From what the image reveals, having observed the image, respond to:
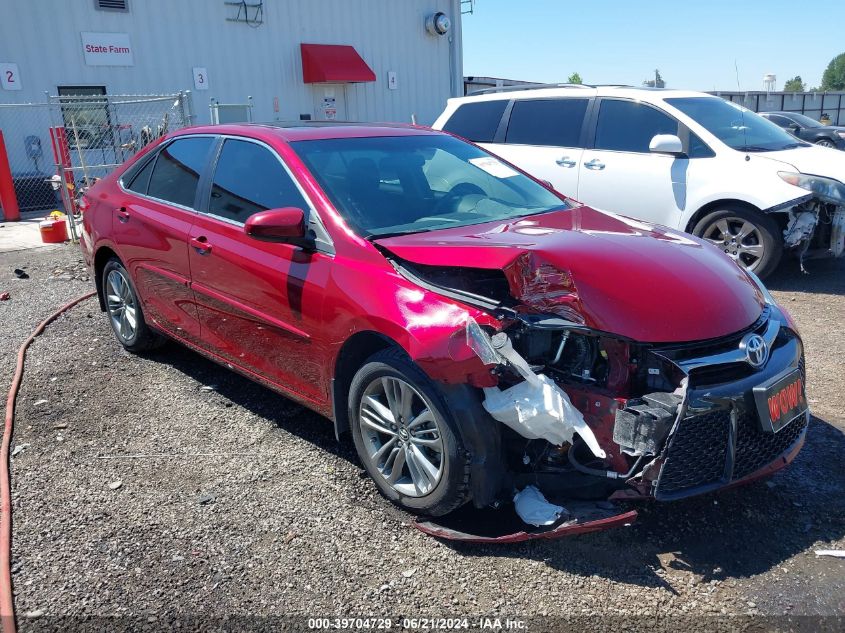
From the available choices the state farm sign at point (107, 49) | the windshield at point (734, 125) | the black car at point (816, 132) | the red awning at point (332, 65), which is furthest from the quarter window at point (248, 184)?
the black car at point (816, 132)

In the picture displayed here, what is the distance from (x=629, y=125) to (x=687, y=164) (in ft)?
2.46

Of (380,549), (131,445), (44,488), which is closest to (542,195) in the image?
(380,549)

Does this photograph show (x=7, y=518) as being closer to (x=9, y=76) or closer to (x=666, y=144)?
(x=666, y=144)

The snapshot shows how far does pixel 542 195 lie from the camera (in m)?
4.24

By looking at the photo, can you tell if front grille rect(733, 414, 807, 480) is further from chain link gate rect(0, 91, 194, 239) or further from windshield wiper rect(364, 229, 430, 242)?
chain link gate rect(0, 91, 194, 239)

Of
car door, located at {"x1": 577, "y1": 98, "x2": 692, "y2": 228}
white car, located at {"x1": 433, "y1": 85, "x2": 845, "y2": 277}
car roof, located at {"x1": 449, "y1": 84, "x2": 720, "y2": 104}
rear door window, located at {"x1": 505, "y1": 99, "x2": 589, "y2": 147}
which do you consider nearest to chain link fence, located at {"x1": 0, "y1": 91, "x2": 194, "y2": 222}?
car roof, located at {"x1": 449, "y1": 84, "x2": 720, "y2": 104}

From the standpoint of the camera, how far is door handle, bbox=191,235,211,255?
401 centimetres

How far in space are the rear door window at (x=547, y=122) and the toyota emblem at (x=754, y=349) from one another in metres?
4.99

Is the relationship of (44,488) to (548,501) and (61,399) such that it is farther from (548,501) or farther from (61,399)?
(548,501)

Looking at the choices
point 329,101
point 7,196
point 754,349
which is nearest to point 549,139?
point 754,349

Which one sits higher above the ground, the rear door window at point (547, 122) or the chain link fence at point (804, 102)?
the rear door window at point (547, 122)

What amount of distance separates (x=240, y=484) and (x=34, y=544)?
0.90 meters

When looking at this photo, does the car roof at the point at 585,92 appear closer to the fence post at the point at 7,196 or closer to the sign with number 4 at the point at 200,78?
the fence post at the point at 7,196

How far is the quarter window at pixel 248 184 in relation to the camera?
3.69 m
